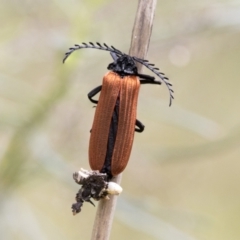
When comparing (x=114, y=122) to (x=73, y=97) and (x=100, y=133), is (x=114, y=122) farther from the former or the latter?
(x=73, y=97)

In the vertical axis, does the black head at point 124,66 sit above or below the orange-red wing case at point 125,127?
above

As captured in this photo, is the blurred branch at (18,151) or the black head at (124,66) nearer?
the black head at (124,66)

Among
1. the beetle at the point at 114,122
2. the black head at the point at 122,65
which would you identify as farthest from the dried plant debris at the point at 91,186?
the black head at the point at 122,65

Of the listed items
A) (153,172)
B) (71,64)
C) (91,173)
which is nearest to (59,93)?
(71,64)

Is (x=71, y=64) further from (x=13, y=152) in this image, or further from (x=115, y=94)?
(x=13, y=152)

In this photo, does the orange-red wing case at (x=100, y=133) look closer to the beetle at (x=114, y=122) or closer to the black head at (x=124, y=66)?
the beetle at (x=114, y=122)

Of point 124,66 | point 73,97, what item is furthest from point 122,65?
point 73,97
